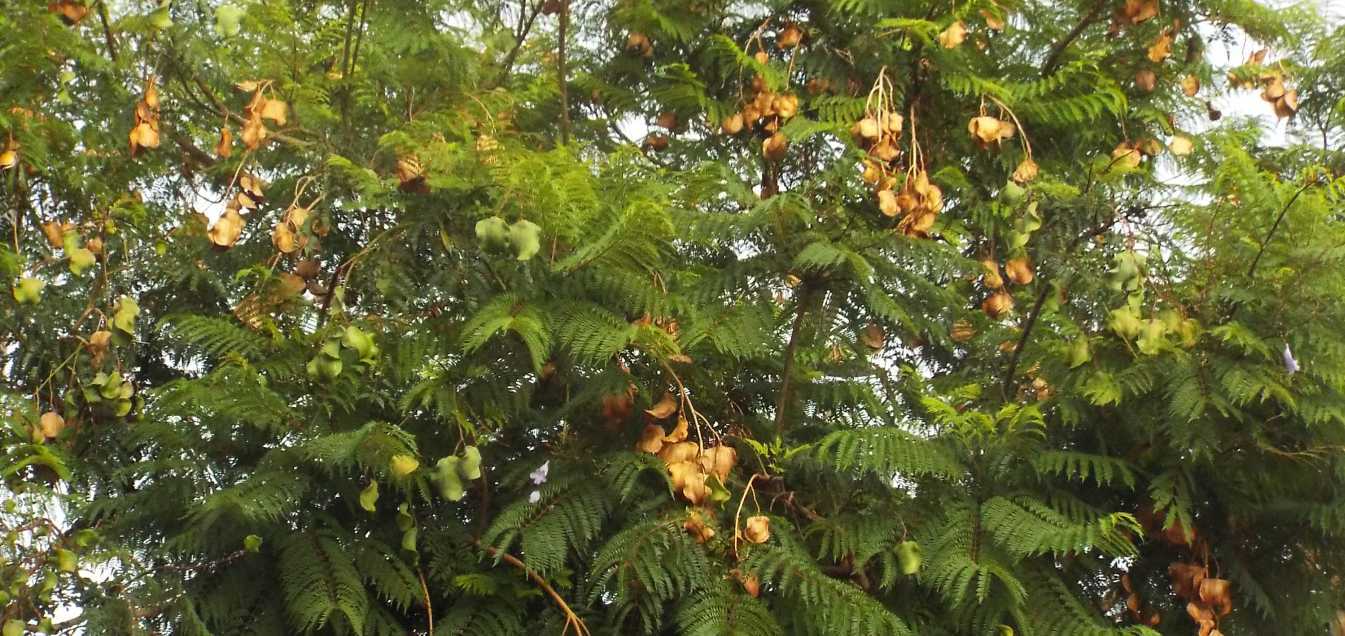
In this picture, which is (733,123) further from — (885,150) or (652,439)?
(652,439)

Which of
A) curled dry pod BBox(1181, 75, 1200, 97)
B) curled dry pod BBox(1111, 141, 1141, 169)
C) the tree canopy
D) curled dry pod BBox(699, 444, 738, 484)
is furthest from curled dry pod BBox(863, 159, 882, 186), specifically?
curled dry pod BBox(1181, 75, 1200, 97)

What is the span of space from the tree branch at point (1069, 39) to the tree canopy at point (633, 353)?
0.01 meters

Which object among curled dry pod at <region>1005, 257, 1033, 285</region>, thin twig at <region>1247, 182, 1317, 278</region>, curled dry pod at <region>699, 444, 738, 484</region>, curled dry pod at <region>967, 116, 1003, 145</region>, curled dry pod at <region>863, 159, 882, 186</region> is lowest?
curled dry pod at <region>699, 444, 738, 484</region>

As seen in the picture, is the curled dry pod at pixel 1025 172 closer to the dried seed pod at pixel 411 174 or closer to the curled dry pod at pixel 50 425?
the dried seed pod at pixel 411 174

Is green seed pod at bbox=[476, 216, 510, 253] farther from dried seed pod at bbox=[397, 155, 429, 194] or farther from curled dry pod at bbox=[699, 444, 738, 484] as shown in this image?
curled dry pod at bbox=[699, 444, 738, 484]

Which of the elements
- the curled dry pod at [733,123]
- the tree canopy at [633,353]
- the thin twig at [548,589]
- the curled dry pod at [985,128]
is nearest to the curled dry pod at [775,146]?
the tree canopy at [633,353]

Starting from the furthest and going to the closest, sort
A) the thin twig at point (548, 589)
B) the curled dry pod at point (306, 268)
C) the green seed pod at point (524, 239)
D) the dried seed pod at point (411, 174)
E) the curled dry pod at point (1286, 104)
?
the curled dry pod at point (1286, 104), the curled dry pod at point (306, 268), the dried seed pod at point (411, 174), the thin twig at point (548, 589), the green seed pod at point (524, 239)

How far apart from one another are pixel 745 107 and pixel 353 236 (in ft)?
2.84

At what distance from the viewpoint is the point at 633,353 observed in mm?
2424

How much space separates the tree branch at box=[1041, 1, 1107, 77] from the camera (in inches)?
116

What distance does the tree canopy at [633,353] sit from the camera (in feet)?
7.59

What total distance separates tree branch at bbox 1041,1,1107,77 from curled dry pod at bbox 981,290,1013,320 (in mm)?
514

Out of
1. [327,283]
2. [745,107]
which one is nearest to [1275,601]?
[745,107]

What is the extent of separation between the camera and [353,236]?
9.45 ft
